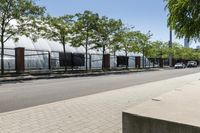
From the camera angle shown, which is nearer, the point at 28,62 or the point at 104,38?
the point at 28,62

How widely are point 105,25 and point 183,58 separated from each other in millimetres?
64767

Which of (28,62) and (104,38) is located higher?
(104,38)

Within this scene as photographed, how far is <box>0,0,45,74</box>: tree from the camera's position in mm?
27250

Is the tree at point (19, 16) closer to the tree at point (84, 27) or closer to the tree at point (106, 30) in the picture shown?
the tree at point (84, 27)

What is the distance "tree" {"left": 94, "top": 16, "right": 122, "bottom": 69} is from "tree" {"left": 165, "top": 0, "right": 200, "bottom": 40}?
30.1m

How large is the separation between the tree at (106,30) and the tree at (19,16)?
514 inches

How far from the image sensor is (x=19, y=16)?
90.7 ft

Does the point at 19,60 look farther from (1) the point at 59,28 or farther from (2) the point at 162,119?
(2) the point at 162,119

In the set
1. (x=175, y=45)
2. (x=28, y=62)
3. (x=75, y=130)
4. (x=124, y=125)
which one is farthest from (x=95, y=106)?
(x=175, y=45)

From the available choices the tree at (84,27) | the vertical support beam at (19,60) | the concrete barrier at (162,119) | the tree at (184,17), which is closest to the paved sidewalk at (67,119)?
the concrete barrier at (162,119)

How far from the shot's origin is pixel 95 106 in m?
10.7

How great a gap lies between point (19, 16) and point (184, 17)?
19.9 m

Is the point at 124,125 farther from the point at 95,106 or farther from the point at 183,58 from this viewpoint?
the point at 183,58

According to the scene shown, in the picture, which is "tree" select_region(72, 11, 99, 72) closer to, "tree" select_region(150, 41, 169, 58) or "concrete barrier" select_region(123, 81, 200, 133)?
"concrete barrier" select_region(123, 81, 200, 133)
